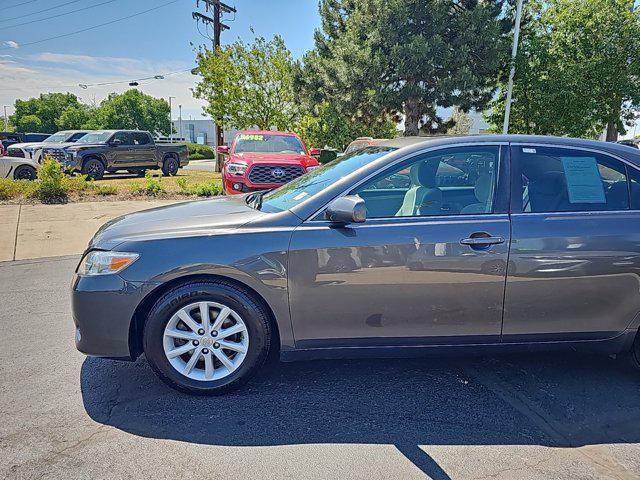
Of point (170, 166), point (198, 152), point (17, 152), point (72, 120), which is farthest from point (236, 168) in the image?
point (72, 120)

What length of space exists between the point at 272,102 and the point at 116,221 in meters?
16.4

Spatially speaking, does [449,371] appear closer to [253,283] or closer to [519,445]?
[519,445]

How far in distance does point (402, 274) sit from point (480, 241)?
0.54 metres

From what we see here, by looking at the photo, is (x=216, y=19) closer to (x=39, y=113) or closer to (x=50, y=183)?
(x=50, y=183)

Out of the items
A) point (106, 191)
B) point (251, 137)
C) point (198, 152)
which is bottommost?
point (106, 191)

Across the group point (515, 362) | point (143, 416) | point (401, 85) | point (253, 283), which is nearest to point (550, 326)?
point (515, 362)

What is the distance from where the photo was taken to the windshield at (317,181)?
3312 mm

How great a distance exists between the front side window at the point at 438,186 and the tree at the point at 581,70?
13078mm

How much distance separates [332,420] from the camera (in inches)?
114

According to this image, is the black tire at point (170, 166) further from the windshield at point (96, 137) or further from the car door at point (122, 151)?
the windshield at point (96, 137)

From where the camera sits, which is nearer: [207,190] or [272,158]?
[272,158]

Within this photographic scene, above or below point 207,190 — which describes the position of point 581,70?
above

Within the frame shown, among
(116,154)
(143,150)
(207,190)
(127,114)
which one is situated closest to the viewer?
(207,190)

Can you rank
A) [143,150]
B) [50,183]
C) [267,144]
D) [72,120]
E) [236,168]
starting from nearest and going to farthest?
[236,168] < [267,144] < [50,183] < [143,150] < [72,120]
